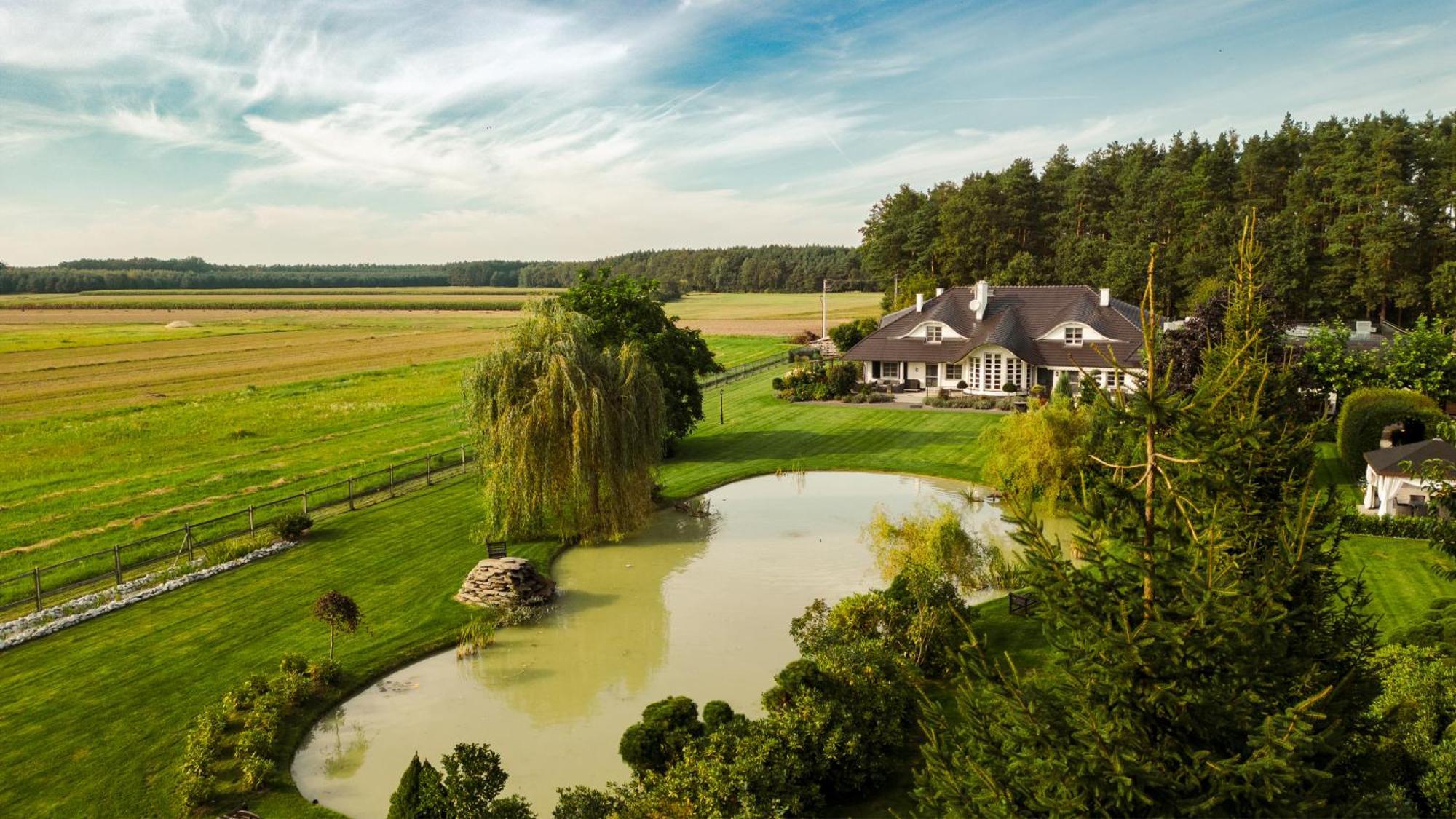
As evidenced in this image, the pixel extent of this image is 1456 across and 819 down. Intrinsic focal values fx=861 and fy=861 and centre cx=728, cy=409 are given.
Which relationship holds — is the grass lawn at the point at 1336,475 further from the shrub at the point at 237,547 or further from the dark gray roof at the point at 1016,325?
the shrub at the point at 237,547

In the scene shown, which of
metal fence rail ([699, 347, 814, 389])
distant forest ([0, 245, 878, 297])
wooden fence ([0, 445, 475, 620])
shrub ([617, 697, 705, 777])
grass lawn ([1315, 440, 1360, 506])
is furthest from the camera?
distant forest ([0, 245, 878, 297])

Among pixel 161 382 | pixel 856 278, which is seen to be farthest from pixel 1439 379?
pixel 856 278

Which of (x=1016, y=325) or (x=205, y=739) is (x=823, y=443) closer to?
(x=1016, y=325)

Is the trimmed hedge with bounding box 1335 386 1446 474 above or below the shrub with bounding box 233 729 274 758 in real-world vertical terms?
above

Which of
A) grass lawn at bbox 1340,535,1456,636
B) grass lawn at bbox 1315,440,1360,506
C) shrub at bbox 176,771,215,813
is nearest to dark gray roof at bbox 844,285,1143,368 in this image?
grass lawn at bbox 1315,440,1360,506

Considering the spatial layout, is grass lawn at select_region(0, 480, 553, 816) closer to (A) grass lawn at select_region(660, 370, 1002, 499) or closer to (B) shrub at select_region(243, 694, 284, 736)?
(B) shrub at select_region(243, 694, 284, 736)

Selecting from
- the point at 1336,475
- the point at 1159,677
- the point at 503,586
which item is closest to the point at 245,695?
the point at 503,586

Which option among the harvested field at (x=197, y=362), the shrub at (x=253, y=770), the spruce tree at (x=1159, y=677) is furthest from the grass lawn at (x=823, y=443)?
the harvested field at (x=197, y=362)
